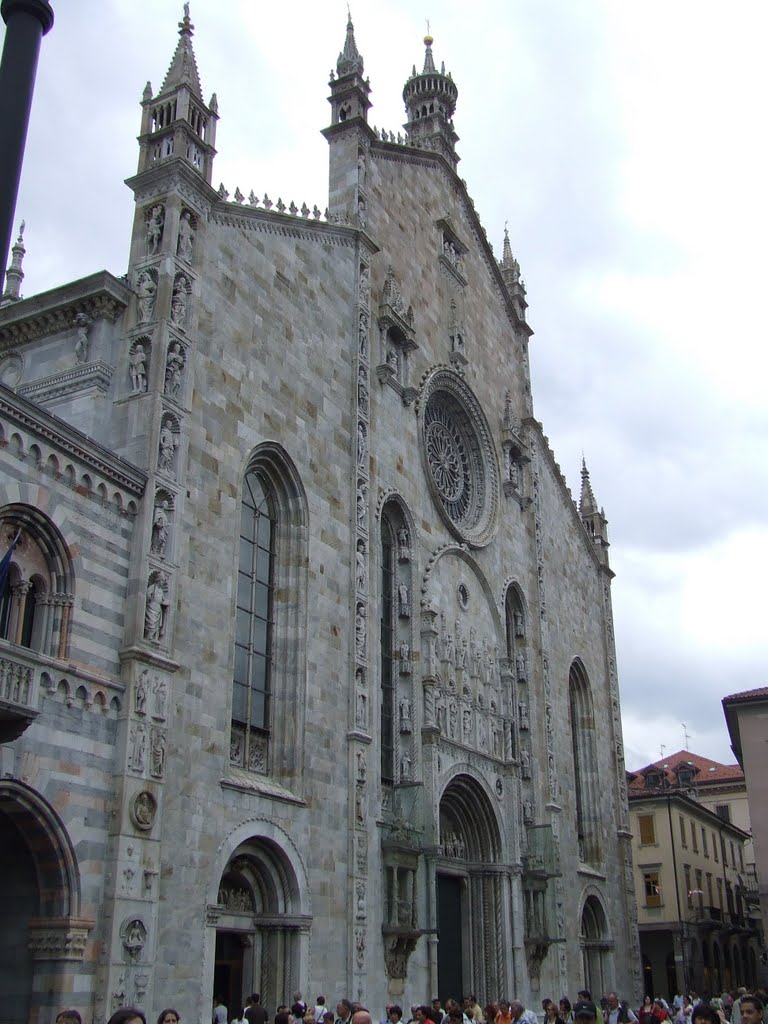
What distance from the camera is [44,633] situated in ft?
51.6

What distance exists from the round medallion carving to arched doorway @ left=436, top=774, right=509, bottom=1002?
22.6 feet

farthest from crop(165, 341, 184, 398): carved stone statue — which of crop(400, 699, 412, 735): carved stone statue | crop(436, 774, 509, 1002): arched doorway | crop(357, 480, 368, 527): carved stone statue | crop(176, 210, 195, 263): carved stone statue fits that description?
crop(436, 774, 509, 1002): arched doorway

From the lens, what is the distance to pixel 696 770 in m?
64.6

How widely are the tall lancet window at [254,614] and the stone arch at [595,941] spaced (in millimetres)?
16459

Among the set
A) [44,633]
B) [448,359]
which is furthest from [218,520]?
[448,359]

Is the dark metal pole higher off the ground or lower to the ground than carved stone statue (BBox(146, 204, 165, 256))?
lower

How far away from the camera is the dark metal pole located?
631 centimetres

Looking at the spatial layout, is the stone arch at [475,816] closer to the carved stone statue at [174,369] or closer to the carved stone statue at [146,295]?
the carved stone statue at [174,369]

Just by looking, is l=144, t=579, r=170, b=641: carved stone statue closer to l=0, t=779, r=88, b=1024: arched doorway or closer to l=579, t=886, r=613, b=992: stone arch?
l=0, t=779, r=88, b=1024: arched doorway

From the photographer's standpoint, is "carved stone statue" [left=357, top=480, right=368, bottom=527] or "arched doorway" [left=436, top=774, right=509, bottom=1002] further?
"arched doorway" [left=436, top=774, right=509, bottom=1002]

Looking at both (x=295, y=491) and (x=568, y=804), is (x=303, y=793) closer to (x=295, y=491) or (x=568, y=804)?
(x=295, y=491)

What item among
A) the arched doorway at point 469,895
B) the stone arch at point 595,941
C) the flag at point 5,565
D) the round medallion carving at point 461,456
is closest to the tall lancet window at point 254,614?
the flag at point 5,565

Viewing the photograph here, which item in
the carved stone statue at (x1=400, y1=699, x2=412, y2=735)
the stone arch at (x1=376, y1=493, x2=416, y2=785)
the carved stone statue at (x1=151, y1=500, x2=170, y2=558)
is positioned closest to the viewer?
the carved stone statue at (x1=151, y1=500, x2=170, y2=558)

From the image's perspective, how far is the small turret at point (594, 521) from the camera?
137ft
